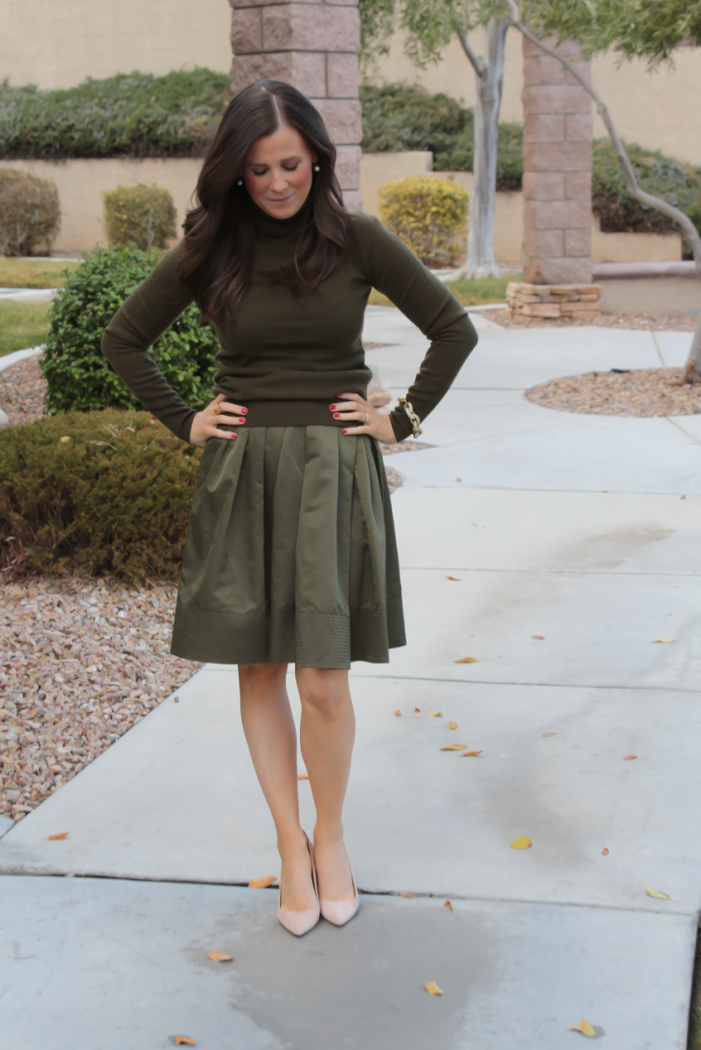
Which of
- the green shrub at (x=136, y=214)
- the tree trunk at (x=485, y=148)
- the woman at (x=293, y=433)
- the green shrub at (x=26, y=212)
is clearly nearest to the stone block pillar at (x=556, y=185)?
the tree trunk at (x=485, y=148)

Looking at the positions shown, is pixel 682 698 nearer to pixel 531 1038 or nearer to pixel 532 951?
pixel 532 951

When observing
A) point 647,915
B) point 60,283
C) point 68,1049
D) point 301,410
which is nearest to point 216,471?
point 301,410

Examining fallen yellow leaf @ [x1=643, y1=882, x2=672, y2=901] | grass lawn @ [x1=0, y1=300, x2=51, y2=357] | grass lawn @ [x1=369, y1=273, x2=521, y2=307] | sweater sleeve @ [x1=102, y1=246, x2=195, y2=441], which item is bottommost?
fallen yellow leaf @ [x1=643, y1=882, x2=672, y2=901]

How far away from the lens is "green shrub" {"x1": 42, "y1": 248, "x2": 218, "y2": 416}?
22.2ft

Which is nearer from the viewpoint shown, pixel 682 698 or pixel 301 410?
pixel 301 410

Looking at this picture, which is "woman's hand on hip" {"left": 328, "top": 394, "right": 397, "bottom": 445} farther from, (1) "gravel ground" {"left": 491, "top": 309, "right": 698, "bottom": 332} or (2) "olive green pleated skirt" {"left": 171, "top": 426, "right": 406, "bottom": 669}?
(1) "gravel ground" {"left": 491, "top": 309, "right": 698, "bottom": 332}

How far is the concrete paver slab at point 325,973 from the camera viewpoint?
2.19 metres

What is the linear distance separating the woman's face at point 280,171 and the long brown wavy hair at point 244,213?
19mm

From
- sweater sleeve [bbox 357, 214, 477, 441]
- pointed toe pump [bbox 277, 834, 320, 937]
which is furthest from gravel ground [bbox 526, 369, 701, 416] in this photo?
pointed toe pump [bbox 277, 834, 320, 937]

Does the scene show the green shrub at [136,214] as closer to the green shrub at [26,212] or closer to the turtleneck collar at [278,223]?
the green shrub at [26,212]

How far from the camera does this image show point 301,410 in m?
2.47

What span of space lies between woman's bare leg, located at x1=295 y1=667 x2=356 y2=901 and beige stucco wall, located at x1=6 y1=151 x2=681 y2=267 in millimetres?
21062

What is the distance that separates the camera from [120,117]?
24.0 metres

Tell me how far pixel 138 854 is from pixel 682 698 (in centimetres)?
195
